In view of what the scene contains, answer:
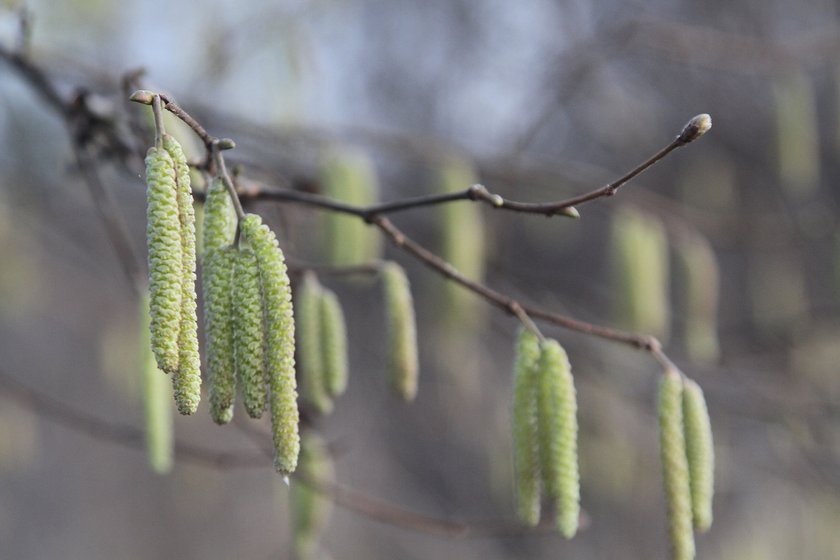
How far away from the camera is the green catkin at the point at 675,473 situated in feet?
3.47

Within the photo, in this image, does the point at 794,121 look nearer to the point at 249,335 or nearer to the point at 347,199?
the point at 347,199

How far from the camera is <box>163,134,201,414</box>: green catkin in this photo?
0.74m

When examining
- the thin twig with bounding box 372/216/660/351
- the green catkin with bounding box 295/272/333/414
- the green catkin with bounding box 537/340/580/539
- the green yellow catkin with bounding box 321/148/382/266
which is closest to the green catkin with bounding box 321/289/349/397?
the green catkin with bounding box 295/272/333/414

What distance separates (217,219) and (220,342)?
0.40 feet

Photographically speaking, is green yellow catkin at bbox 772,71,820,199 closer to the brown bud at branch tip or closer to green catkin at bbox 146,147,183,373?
the brown bud at branch tip

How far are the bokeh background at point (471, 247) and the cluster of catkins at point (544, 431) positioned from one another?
0.60 meters

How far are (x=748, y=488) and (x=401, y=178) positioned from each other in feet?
9.41

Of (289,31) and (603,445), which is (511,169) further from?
(603,445)

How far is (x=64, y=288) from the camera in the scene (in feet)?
24.0

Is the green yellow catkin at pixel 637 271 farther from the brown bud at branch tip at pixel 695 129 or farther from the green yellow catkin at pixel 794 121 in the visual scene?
the brown bud at branch tip at pixel 695 129

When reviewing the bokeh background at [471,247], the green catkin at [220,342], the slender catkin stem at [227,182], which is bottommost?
the bokeh background at [471,247]

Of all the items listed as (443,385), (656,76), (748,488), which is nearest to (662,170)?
(656,76)

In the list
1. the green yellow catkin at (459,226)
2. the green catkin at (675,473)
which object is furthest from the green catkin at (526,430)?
the green yellow catkin at (459,226)

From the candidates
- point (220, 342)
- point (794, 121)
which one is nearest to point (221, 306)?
point (220, 342)
